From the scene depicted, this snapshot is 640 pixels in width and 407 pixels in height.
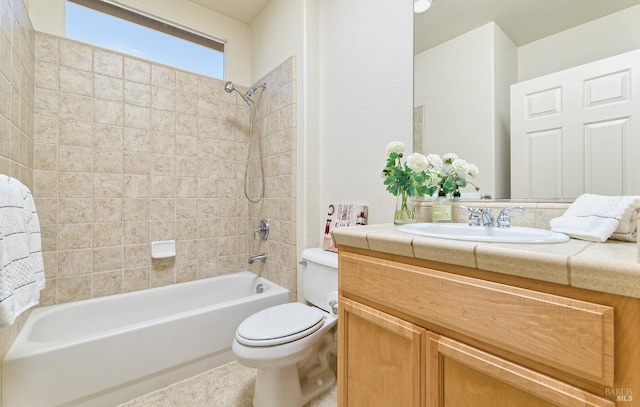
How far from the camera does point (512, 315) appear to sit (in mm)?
540

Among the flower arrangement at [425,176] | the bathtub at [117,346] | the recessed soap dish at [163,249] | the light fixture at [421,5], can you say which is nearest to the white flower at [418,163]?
the flower arrangement at [425,176]

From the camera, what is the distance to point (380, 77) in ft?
4.91

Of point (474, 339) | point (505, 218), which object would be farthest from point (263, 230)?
point (474, 339)

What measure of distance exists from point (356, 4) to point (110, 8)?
179 centimetres

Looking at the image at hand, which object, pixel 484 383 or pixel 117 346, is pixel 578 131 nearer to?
pixel 484 383

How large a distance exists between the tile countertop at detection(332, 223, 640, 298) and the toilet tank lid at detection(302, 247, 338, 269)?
785 millimetres

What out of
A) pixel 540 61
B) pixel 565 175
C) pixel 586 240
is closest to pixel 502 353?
pixel 586 240

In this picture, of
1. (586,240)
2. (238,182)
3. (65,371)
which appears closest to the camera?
(586,240)

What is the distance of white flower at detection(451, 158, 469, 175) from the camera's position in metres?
1.11

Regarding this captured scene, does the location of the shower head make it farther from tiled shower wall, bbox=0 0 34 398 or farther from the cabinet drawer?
the cabinet drawer

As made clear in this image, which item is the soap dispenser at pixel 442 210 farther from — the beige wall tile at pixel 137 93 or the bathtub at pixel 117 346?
the beige wall tile at pixel 137 93

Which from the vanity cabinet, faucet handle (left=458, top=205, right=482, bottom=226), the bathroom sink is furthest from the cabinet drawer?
faucet handle (left=458, top=205, right=482, bottom=226)

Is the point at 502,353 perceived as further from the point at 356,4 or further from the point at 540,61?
the point at 356,4

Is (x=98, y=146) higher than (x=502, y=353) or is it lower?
higher
